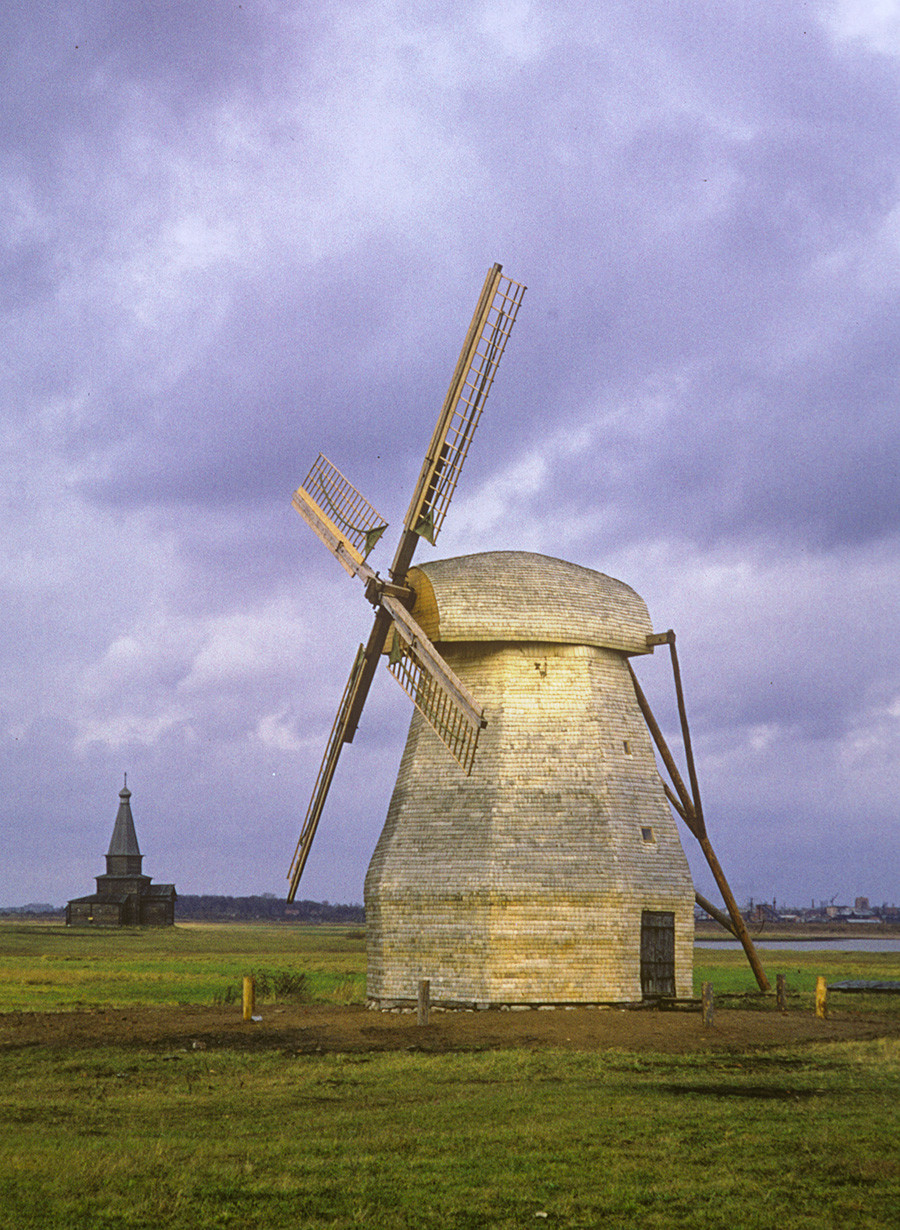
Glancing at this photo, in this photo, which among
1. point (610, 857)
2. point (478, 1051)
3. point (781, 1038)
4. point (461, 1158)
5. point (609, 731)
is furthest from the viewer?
point (609, 731)

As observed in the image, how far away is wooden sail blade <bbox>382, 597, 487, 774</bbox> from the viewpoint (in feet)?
91.8

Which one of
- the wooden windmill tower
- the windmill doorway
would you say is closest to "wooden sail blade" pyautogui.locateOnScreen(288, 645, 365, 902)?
the wooden windmill tower

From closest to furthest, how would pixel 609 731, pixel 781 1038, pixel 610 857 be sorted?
pixel 781 1038
pixel 610 857
pixel 609 731

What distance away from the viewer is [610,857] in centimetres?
2828

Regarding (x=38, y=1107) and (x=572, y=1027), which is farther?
(x=572, y=1027)

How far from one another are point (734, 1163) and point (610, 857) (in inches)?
641

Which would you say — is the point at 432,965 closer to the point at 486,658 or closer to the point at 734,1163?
the point at 486,658

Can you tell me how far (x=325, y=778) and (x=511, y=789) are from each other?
Result: 4.77 m

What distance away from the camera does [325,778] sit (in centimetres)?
3097

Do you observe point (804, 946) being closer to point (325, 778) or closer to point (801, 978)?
point (801, 978)

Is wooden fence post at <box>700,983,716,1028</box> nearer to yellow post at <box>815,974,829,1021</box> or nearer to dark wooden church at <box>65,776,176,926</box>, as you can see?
yellow post at <box>815,974,829,1021</box>

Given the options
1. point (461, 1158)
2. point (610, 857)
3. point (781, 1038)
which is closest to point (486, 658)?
point (610, 857)

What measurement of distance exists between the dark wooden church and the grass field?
7926cm

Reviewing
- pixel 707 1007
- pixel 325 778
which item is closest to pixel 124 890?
pixel 325 778
